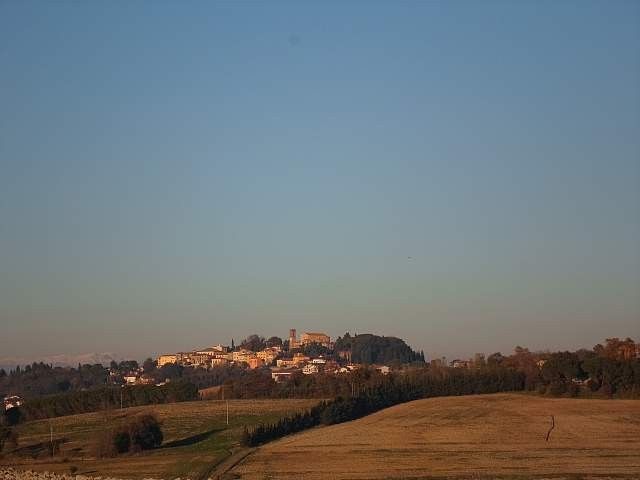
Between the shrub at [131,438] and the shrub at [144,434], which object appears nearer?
the shrub at [131,438]

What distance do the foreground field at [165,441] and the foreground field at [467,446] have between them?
4262 millimetres

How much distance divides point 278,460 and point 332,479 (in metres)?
8.83

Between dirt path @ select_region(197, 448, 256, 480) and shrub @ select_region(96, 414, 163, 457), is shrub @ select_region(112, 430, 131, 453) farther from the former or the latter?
dirt path @ select_region(197, 448, 256, 480)

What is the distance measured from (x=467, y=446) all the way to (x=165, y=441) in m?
24.6

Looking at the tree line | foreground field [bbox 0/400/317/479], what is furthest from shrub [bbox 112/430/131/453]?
the tree line

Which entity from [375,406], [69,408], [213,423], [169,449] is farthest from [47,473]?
[69,408]

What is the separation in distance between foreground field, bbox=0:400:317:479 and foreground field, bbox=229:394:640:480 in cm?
426

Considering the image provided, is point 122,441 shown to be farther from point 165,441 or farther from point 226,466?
point 226,466

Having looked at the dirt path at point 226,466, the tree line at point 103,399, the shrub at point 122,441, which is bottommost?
the dirt path at point 226,466

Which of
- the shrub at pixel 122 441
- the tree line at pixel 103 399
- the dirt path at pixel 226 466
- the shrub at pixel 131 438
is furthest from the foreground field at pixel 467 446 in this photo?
the tree line at pixel 103 399

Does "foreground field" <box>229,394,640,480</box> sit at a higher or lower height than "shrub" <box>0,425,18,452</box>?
lower

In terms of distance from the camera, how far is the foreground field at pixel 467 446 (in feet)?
162

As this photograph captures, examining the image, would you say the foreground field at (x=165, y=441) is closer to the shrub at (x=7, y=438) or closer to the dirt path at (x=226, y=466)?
the dirt path at (x=226, y=466)

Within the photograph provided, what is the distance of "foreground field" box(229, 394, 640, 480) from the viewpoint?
162ft
